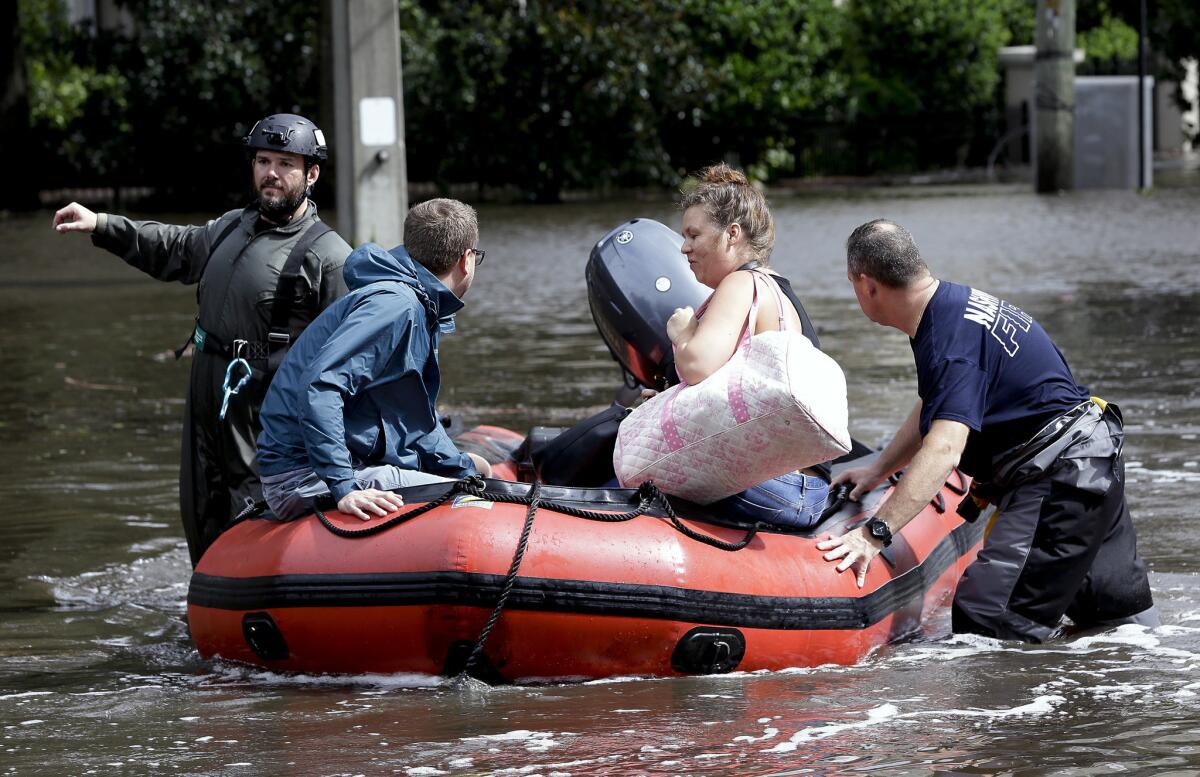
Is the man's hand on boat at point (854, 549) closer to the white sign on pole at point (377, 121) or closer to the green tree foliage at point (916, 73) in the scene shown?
the white sign on pole at point (377, 121)

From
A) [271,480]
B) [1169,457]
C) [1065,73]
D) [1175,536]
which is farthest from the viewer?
[1065,73]

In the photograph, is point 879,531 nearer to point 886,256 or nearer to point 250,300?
Answer: point 886,256

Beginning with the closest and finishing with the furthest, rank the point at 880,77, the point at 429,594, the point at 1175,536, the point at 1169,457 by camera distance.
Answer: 1. the point at 429,594
2. the point at 1175,536
3. the point at 1169,457
4. the point at 880,77

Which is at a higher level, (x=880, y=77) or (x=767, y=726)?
(x=880, y=77)

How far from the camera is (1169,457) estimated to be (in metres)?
9.07

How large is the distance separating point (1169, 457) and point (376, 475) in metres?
4.60

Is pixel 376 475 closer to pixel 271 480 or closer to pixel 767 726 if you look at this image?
pixel 271 480

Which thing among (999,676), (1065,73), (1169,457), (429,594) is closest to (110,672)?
(429,594)

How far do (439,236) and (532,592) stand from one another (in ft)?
3.70

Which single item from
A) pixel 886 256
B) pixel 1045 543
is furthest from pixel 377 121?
pixel 1045 543

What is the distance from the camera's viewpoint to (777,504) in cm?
612

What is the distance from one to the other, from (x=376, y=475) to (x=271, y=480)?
36cm

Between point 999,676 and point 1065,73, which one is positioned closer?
point 999,676

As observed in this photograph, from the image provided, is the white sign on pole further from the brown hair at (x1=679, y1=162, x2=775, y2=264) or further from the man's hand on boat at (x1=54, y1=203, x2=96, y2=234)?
the brown hair at (x1=679, y1=162, x2=775, y2=264)
